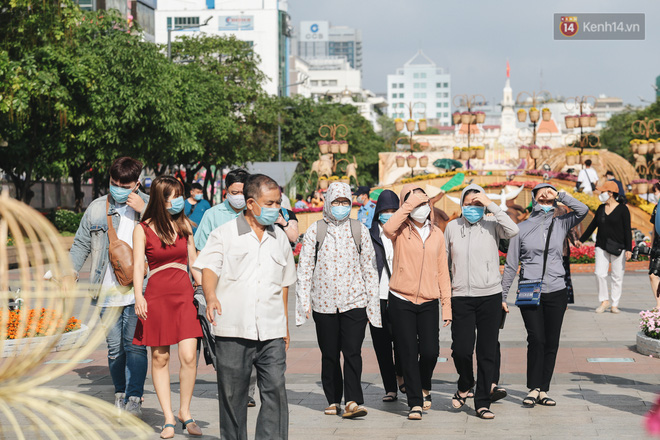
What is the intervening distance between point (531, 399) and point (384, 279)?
4.84 ft

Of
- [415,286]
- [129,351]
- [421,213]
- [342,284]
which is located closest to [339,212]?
[342,284]

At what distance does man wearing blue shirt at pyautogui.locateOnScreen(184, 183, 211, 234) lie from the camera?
10391 millimetres

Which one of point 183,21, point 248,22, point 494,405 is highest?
point 183,21

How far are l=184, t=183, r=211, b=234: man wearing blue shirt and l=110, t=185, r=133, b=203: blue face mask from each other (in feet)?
11.0

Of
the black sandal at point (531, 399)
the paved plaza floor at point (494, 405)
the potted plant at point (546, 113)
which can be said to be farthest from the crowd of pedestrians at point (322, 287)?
the potted plant at point (546, 113)

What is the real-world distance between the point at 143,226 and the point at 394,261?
1.97 metres

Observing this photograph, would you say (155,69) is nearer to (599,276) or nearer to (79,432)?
(599,276)

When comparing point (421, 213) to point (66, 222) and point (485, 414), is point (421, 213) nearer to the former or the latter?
point (485, 414)

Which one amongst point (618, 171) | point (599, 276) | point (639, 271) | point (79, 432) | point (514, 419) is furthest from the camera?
point (618, 171)

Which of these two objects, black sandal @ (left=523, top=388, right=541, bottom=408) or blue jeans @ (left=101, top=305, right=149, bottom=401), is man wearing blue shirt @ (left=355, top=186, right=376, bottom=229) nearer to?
black sandal @ (left=523, top=388, right=541, bottom=408)

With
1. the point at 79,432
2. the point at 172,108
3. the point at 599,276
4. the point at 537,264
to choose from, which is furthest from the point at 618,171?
the point at 79,432

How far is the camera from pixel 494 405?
7.73 metres

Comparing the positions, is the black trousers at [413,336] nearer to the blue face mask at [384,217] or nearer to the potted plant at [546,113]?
the blue face mask at [384,217]

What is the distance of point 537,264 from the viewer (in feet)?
25.2
